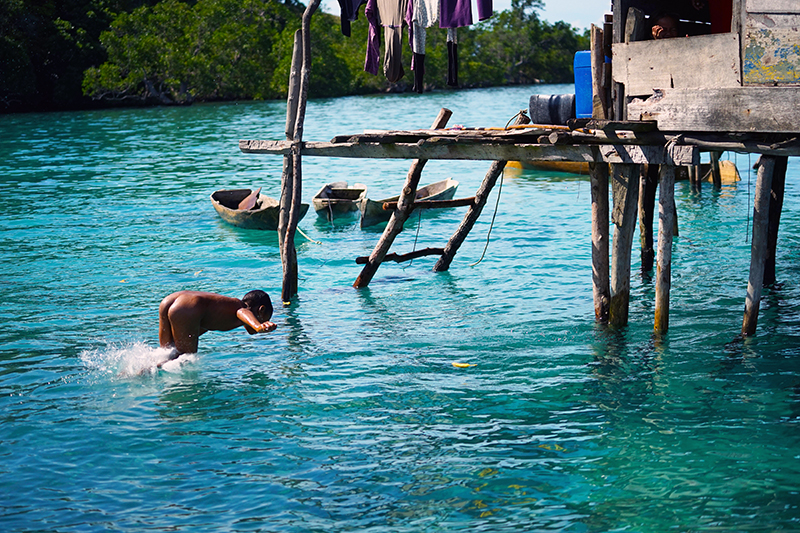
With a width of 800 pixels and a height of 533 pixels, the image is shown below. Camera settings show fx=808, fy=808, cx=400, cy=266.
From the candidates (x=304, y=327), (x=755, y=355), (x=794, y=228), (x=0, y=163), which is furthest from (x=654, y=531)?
(x=0, y=163)

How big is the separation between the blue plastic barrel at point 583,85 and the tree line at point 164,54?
49.8 metres

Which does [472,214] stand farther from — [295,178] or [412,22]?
[412,22]

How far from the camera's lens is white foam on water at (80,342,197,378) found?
29.7ft

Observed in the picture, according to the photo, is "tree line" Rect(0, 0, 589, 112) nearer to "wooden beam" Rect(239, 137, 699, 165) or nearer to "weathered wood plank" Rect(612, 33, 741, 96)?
"wooden beam" Rect(239, 137, 699, 165)

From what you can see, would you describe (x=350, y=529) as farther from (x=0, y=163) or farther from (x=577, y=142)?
(x=0, y=163)

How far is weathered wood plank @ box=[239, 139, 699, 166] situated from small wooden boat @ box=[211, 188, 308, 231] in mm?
6487

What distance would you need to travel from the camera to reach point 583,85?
408 inches

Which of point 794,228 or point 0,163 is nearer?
point 794,228

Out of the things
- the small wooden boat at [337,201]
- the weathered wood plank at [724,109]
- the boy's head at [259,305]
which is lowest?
the boy's head at [259,305]

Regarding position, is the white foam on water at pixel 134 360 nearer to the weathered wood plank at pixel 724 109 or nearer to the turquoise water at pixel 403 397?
the turquoise water at pixel 403 397

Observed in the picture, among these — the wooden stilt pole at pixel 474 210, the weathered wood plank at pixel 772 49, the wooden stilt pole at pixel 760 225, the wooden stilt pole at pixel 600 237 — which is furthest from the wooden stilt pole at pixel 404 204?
the weathered wood plank at pixel 772 49

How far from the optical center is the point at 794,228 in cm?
1655

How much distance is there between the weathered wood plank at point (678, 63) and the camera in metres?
8.05

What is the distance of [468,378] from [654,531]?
3.31 meters
